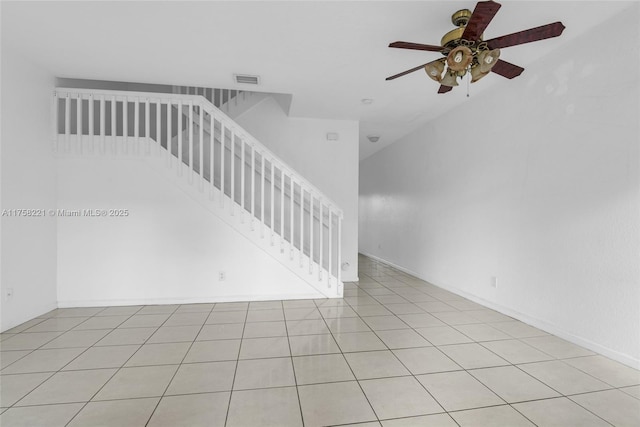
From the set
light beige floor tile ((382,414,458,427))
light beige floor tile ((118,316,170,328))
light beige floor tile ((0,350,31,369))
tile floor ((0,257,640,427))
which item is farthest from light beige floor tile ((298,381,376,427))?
light beige floor tile ((0,350,31,369))

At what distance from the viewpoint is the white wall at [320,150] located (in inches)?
196

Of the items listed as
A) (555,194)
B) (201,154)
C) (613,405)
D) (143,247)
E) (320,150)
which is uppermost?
(320,150)

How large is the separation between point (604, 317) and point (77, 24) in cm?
487

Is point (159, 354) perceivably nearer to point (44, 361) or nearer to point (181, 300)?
point (44, 361)

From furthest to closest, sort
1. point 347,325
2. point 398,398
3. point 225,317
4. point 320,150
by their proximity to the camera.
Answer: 1. point 320,150
2. point 225,317
3. point 347,325
4. point 398,398

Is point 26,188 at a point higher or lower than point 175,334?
higher

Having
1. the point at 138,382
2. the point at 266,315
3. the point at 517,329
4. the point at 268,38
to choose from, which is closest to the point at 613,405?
the point at 517,329

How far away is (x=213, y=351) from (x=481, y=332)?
8.00 ft

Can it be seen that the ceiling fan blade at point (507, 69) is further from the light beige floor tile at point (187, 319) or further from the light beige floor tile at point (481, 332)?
the light beige floor tile at point (187, 319)

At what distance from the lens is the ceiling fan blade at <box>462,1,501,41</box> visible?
1.72 m

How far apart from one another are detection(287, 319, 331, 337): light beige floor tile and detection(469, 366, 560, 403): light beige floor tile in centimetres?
132

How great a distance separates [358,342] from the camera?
106 inches

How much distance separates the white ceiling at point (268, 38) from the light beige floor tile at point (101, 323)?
2.65 meters

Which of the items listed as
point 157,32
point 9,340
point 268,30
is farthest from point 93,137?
point 268,30
